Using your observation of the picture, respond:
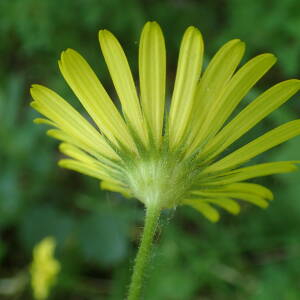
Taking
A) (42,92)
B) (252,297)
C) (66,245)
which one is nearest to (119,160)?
(42,92)

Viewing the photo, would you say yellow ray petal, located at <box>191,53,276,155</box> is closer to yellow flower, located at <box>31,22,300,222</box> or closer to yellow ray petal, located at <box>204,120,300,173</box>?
yellow flower, located at <box>31,22,300,222</box>

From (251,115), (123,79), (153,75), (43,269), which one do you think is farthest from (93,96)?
(43,269)

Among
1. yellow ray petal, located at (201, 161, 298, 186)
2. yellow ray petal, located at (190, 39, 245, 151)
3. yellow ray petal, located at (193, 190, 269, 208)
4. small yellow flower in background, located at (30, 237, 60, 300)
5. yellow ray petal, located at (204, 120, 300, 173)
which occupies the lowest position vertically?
small yellow flower in background, located at (30, 237, 60, 300)

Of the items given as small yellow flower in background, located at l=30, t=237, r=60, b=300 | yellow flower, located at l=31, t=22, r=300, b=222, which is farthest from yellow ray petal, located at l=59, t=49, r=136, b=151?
small yellow flower in background, located at l=30, t=237, r=60, b=300

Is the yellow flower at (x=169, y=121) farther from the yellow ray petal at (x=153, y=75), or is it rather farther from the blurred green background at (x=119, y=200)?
the blurred green background at (x=119, y=200)

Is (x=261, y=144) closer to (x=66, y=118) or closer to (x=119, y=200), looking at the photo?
(x=66, y=118)

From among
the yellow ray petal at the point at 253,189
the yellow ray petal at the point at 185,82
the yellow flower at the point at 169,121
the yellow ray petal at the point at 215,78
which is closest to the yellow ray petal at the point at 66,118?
the yellow flower at the point at 169,121
